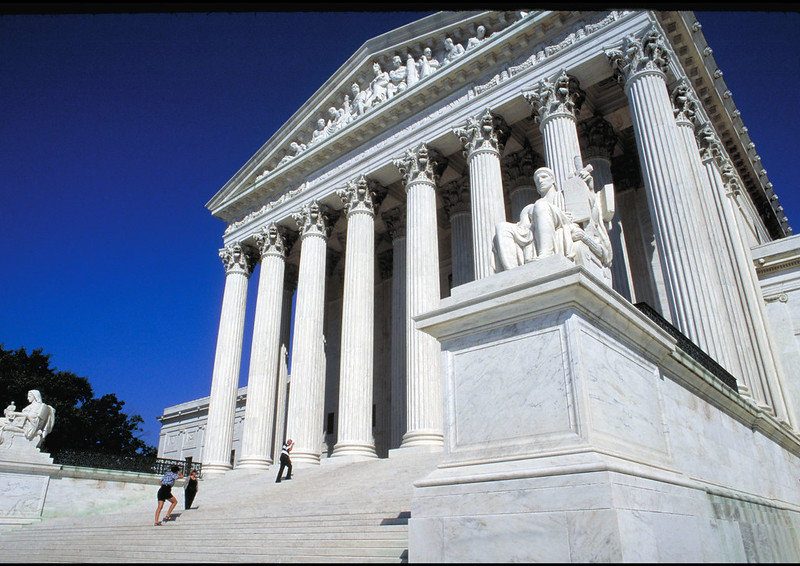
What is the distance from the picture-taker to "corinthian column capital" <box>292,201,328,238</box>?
28141 millimetres

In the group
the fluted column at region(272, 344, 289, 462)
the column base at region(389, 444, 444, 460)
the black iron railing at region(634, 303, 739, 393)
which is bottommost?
the column base at region(389, 444, 444, 460)

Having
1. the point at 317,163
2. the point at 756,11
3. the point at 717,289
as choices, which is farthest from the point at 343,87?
the point at 756,11

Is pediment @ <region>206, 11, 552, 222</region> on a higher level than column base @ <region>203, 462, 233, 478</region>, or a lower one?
higher

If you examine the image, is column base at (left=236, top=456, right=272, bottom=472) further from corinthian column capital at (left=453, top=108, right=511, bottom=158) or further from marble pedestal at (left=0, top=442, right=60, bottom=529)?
corinthian column capital at (left=453, top=108, right=511, bottom=158)

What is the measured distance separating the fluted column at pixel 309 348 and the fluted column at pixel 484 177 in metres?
8.64

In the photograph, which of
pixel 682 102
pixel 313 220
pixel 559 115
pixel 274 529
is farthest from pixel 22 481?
pixel 682 102

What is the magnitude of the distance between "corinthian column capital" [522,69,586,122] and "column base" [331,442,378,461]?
45.2ft

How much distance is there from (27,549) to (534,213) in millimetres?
13523

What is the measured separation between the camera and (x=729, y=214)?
2175cm

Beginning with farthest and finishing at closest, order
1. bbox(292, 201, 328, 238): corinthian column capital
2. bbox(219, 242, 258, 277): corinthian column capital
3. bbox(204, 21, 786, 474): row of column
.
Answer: bbox(219, 242, 258, 277): corinthian column capital → bbox(292, 201, 328, 238): corinthian column capital → bbox(204, 21, 786, 474): row of column

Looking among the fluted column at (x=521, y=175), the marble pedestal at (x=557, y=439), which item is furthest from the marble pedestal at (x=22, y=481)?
the fluted column at (x=521, y=175)

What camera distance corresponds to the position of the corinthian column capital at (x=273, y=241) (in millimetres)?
30078

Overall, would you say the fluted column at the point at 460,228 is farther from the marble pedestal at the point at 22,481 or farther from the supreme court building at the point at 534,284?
the marble pedestal at the point at 22,481

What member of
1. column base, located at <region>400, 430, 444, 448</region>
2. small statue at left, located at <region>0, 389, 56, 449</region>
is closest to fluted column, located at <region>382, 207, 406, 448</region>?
column base, located at <region>400, 430, 444, 448</region>
